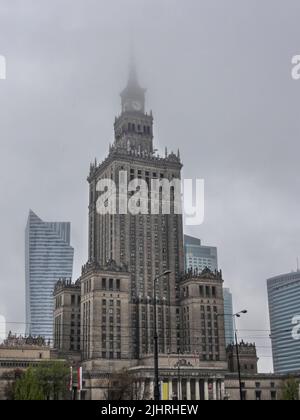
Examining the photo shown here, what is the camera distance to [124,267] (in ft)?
628

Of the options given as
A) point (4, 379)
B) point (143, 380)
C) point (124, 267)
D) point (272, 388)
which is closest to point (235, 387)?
point (272, 388)


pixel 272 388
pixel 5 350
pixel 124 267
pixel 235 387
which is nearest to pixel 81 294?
pixel 124 267

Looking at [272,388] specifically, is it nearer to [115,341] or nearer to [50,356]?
[115,341]
